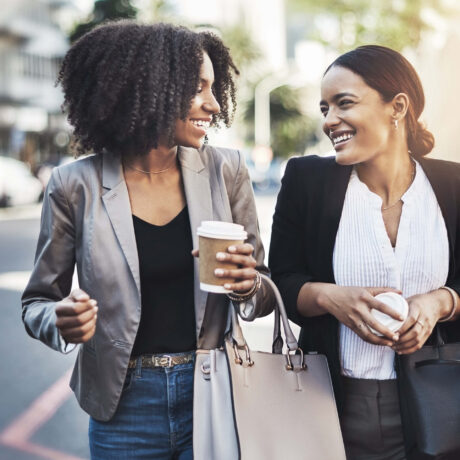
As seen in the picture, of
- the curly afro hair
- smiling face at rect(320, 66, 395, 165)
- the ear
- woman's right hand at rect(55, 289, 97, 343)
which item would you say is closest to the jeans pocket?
woman's right hand at rect(55, 289, 97, 343)

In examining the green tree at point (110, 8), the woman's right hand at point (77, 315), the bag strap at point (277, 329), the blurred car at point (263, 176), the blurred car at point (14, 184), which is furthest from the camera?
the blurred car at point (263, 176)

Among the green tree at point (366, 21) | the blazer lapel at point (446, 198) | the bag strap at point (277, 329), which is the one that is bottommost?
the bag strap at point (277, 329)

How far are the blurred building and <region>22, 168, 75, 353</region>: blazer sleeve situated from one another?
36022 millimetres

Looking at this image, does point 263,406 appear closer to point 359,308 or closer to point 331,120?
point 359,308

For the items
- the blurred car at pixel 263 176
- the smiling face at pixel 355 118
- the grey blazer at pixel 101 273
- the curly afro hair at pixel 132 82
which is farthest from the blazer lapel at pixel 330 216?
the blurred car at pixel 263 176

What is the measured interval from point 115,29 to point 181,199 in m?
0.58

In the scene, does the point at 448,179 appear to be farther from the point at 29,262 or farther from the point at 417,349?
the point at 29,262

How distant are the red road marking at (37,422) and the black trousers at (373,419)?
91.6 inches

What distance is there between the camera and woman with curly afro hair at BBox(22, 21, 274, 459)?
2076mm

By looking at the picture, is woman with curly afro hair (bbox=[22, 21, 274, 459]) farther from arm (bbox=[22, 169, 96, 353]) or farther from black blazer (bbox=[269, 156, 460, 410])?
black blazer (bbox=[269, 156, 460, 410])

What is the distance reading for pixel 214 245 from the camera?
1869 millimetres

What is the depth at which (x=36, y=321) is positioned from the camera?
2061mm

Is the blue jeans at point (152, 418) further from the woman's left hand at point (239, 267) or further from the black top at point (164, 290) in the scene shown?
the woman's left hand at point (239, 267)

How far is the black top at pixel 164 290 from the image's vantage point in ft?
6.93
